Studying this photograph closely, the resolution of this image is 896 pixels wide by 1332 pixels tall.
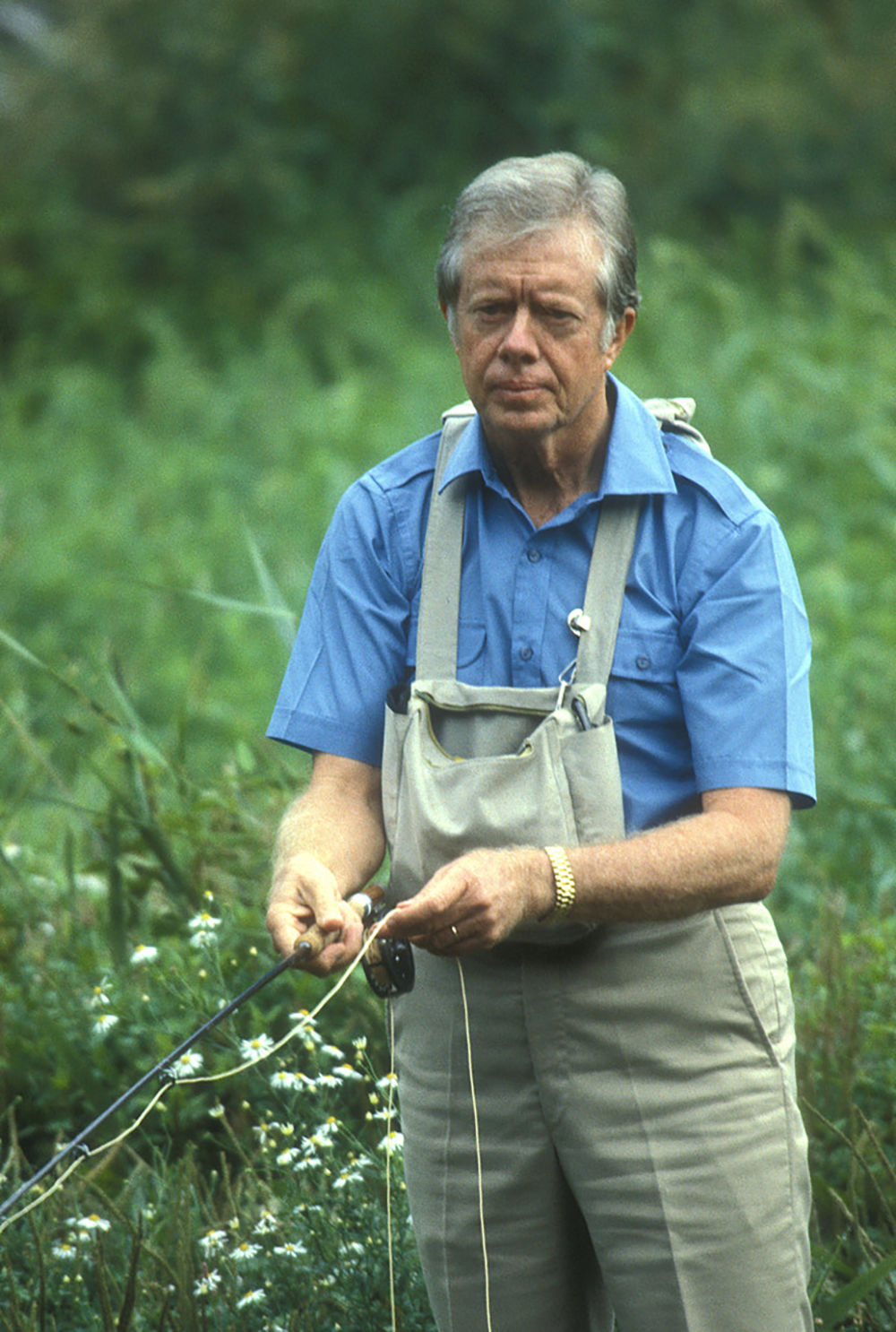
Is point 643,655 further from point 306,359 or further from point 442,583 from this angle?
point 306,359

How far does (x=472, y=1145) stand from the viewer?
230 centimetres

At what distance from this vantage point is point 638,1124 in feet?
7.23

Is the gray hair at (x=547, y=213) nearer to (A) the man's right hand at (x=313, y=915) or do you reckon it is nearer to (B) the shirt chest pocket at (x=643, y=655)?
(B) the shirt chest pocket at (x=643, y=655)

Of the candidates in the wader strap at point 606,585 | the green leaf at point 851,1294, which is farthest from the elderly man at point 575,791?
the green leaf at point 851,1294

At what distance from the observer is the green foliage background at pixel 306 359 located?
371cm

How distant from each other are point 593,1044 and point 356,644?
65 centimetres

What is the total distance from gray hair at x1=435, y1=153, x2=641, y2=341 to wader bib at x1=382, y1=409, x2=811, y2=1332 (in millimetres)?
318

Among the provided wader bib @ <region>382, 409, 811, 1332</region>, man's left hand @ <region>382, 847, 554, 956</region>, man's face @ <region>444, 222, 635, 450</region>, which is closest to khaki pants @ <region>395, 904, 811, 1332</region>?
wader bib @ <region>382, 409, 811, 1332</region>

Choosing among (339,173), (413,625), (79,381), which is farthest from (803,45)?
(413,625)

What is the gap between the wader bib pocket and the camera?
6.93 ft

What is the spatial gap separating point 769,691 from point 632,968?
0.42m

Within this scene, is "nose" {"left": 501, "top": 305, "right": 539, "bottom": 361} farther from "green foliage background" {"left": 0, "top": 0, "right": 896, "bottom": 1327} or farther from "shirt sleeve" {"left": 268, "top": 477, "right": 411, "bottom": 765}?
"green foliage background" {"left": 0, "top": 0, "right": 896, "bottom": 1327}

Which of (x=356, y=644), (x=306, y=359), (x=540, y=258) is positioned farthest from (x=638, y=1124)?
(x=306, y=359)

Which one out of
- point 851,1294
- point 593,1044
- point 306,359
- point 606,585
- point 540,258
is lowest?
point 851,1294
